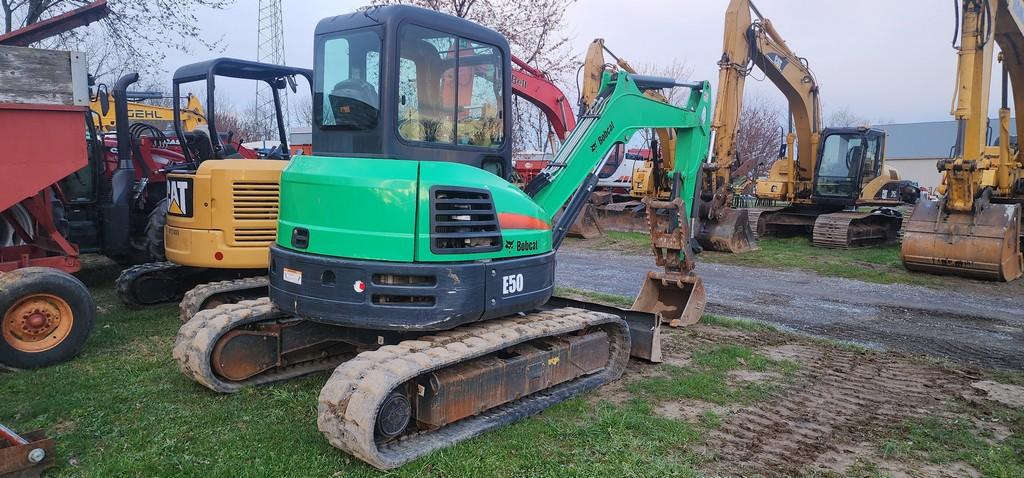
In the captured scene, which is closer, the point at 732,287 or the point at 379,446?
the point at 379,446

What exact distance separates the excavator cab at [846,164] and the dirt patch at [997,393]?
36.4 ft

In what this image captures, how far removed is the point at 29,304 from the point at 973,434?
23.5 ft

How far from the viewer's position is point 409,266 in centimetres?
420

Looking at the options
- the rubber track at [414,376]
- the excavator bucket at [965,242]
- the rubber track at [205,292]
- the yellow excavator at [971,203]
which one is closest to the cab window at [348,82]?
the rubber track at [414,376]

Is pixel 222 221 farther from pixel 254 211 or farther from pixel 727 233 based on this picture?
pixel 727 233

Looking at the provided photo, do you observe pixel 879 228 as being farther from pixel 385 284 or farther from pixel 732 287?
pixel 385 284

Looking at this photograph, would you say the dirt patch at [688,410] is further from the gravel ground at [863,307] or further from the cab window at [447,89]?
the gravel ground at [863,307]

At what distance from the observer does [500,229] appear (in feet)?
15.1

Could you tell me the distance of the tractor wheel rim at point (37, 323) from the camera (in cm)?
559

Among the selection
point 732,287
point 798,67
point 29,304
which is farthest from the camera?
point 798,67

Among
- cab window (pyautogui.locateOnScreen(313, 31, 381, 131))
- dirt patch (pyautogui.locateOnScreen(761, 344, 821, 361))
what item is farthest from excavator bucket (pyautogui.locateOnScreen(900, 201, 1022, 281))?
cab window (pyautogui.locateOnScreen(313, 31, 381, 131))

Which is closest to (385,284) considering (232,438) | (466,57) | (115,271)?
(232,438)

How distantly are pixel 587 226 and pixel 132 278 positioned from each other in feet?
34.7

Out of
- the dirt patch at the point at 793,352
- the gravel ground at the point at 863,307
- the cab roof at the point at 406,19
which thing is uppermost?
the cab roof at the point at 406,19
